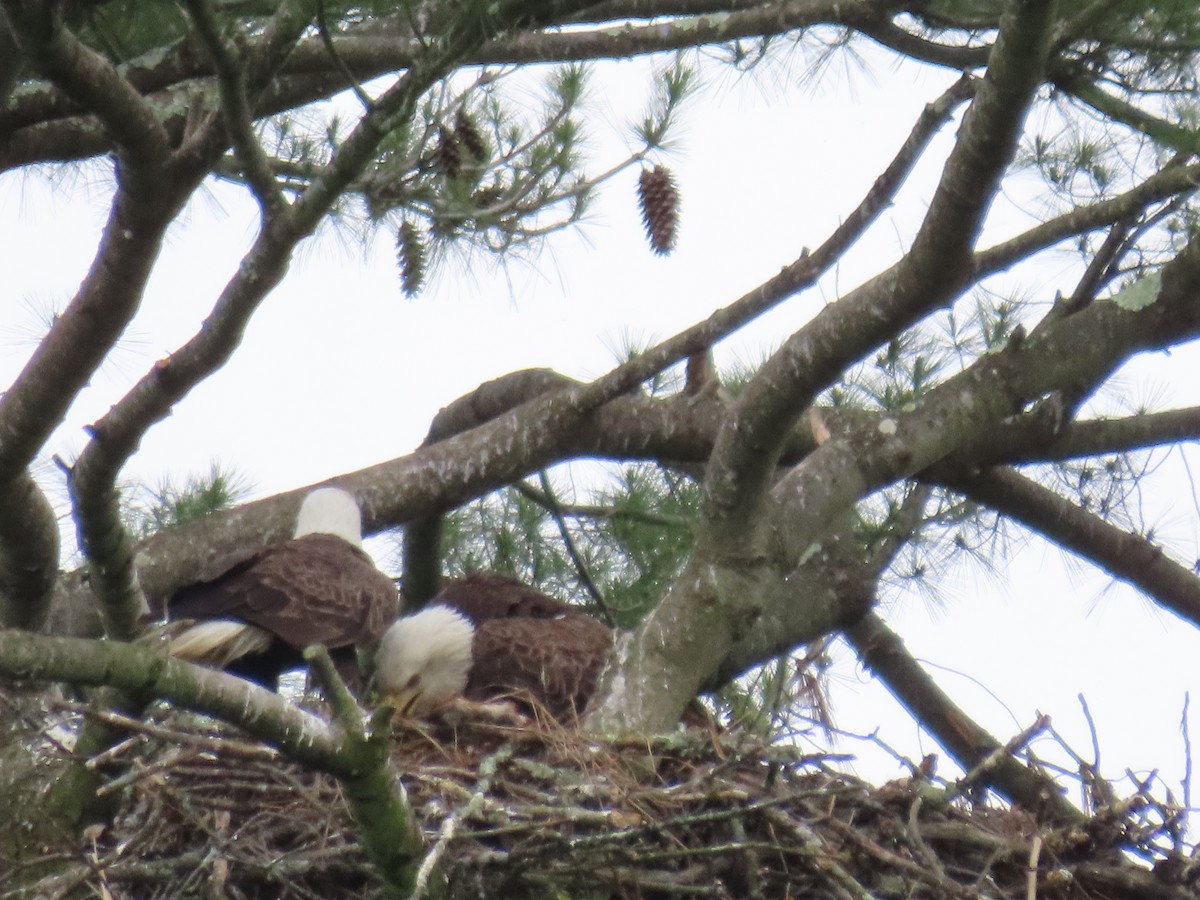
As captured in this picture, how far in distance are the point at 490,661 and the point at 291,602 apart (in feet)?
1.93

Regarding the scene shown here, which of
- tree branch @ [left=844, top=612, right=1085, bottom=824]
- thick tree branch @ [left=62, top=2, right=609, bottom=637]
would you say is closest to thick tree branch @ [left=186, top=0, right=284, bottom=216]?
thick tree branch @ [left=62, top=2, right=609, bottom=637]

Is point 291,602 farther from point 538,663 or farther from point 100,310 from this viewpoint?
point 100,310

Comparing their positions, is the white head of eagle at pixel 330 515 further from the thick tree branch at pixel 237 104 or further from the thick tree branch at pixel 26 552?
the thick tree branch at pixel 237 104

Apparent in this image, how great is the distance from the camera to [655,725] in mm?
3635

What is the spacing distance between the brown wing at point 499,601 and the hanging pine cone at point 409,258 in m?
0.88

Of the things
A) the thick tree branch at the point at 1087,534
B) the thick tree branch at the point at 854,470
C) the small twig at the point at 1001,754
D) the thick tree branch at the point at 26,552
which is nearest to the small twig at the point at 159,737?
the thick tree branch at the point at 26,552

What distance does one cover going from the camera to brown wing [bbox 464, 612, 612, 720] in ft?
13.6

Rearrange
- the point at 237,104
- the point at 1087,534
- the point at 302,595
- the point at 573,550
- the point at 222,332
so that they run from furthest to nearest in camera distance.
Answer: the point at 573,550 < the point at 1087,534 < the point at 302,595 < the point at 222,332 < the point at 237,104

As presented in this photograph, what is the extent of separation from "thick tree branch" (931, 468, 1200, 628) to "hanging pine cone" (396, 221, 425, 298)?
1612mm

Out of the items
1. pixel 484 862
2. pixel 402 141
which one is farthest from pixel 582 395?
pixel 484 862

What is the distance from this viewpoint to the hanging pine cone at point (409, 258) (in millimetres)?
4625

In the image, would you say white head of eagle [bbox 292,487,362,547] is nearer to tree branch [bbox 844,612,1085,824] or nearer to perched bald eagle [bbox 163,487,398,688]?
perched bald eagle [bbox 163,487,398,688]

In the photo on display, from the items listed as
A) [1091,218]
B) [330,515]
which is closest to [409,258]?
[330,515]

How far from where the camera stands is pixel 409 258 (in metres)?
4.63
